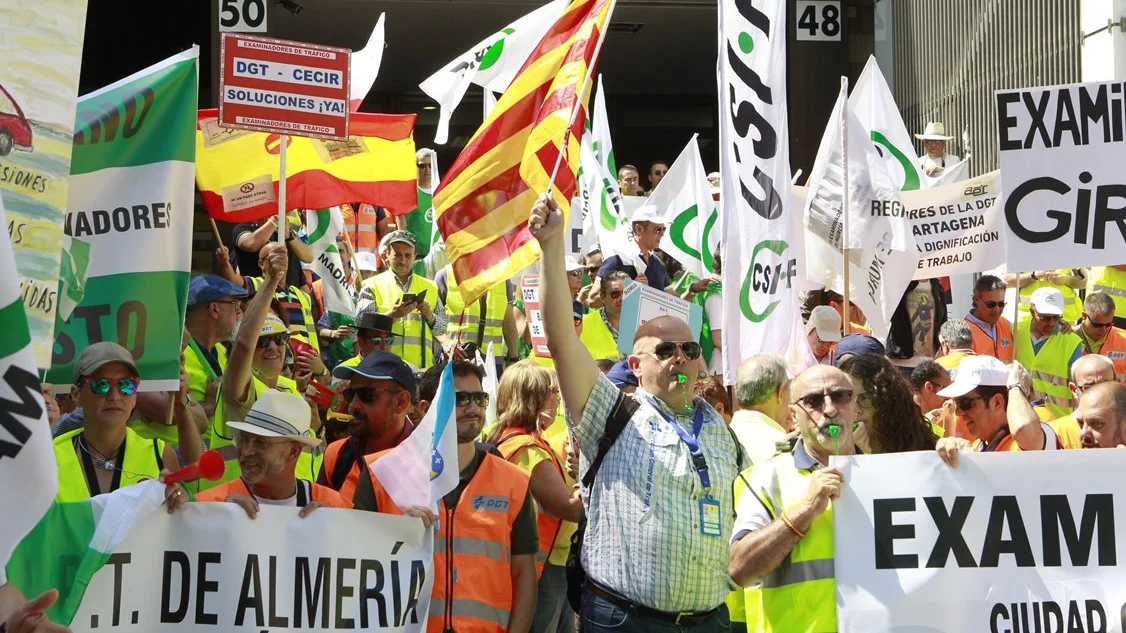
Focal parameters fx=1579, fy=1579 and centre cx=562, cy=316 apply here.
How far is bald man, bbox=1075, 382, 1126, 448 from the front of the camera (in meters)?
5.82

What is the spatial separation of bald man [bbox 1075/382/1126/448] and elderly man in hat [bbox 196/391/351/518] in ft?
9.14

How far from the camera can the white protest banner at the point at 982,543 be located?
4.93 metres

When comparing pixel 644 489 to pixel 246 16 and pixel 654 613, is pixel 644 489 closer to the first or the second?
pixel 654 613

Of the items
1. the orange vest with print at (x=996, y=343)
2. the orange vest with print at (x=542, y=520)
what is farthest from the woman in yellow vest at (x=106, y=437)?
the orange vest with print at (x=996, y=343)

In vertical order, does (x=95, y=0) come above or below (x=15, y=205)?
above

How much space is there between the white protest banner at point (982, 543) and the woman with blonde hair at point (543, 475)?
148 cm

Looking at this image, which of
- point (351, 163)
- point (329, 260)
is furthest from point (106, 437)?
point (329, 260)

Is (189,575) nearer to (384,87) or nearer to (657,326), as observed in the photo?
(657,326)

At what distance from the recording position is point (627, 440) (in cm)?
524

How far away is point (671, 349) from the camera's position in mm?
5375

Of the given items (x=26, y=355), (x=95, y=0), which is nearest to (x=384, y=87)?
(x=95, y=0)

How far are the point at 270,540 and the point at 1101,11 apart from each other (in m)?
10.6

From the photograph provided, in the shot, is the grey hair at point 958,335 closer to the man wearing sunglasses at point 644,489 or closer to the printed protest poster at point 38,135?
the man wearing sunglasses at point 644,489

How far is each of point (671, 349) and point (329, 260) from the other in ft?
18.1
